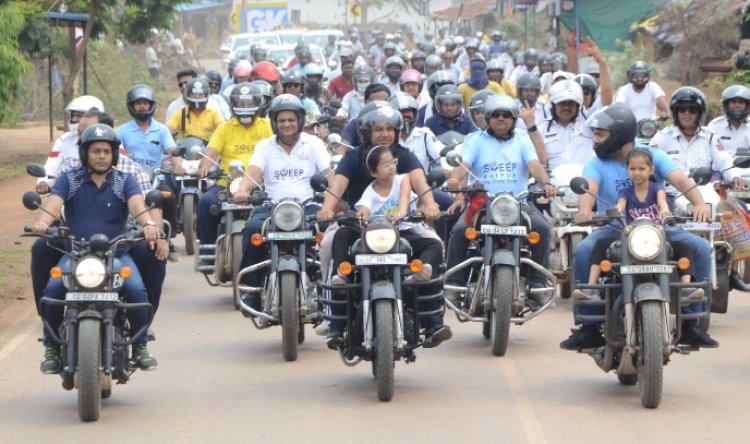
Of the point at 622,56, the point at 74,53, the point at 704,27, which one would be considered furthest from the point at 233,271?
the point at 622,56

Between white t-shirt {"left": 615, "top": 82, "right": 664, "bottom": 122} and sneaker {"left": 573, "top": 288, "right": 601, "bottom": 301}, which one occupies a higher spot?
white t-shirt {"left": 615, "top": 82, "right": 664, "bottom": 122}

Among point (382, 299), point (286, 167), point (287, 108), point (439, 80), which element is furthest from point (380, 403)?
point (439, 80)

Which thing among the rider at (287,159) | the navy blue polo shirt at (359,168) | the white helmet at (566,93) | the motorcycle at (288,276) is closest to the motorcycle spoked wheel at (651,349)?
the navy blue polo shirt at (359,168)

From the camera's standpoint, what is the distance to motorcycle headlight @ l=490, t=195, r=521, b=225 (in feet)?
34.8

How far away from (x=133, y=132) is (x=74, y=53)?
1418cm

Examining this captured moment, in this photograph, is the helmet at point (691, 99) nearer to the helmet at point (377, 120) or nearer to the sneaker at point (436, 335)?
the helmet at point (377, 120)

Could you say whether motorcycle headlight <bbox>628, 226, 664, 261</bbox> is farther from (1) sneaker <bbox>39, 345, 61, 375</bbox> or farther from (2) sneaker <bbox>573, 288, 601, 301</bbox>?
(1) sneaker <bbox>39, 345, 61, 375</bbox>

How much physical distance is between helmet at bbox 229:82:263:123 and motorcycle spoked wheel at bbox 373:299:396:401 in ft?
17.0

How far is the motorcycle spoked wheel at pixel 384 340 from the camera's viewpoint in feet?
29.0

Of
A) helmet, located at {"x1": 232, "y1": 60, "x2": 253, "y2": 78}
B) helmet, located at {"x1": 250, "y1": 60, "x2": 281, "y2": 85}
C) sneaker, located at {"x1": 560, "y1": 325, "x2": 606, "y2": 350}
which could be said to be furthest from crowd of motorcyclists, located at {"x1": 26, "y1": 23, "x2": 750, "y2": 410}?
helmet, located at {"x1": 232, "y1": 60, "x2": 253, "y2": 78}

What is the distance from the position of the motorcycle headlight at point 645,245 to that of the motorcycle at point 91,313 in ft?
8.42

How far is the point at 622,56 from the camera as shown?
3912cm

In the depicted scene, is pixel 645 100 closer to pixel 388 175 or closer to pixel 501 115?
pixel 501 115

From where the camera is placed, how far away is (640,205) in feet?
31.1
